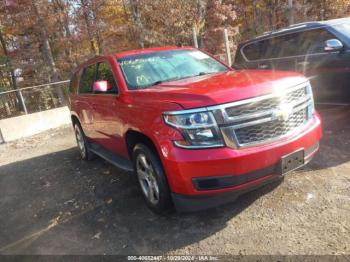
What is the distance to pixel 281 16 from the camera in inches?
1075

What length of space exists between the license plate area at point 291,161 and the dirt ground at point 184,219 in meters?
0.50

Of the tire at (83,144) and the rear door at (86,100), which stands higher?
the rear door at (86,100)

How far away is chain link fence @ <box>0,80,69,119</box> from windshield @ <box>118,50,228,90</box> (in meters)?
7.85

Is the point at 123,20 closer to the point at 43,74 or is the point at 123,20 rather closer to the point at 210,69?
the point at 43,74

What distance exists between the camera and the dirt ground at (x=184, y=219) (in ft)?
9.96

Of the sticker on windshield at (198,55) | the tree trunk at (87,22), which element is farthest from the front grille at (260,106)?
the tree trunk at (87,22)

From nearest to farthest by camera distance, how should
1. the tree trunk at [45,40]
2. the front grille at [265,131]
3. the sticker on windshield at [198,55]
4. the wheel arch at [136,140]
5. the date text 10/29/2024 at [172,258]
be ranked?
the date text 10/29/2024 at [172,258] < the front grille at [265,131] < the wheel arch at [136,140] < the sticker on windshield at [198,55] < the tree trunk at [45,40]

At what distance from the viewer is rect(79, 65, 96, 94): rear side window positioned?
5445 millimetres

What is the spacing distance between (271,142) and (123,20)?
767 inches

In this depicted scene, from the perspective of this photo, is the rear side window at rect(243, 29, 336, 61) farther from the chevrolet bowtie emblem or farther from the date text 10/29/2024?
the date text 10/29/2024

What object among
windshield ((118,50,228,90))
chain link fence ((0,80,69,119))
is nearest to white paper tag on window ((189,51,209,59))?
windshield ((118,50,228,90))

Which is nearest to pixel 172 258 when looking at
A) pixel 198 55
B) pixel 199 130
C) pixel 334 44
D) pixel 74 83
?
pixel 199 130

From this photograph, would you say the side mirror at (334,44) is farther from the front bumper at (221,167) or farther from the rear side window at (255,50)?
the front bumper at (221,167)

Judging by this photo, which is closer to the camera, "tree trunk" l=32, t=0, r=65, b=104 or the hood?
the hood
